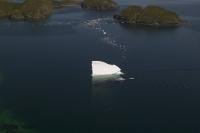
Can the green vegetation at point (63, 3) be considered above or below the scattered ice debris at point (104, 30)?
above

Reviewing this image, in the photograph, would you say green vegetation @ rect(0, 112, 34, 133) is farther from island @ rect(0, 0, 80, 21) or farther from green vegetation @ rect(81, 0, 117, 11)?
green vegetation @ rect(81, 0, 117, 11)

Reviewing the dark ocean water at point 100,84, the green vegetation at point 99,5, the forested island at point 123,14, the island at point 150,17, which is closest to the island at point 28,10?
the forested island at point 123,14

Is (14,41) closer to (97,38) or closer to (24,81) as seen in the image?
(97,38)

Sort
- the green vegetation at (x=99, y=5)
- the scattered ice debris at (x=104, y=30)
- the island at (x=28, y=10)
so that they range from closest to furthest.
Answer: the scattered ice debris at (x=104, y=30) < the island at (x=28, y=10) < the green vegetation at (x=99, y=5)

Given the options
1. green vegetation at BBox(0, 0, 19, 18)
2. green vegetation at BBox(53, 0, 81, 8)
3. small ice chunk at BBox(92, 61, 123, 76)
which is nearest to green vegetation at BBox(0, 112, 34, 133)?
small ice chunk at BBox(92, 61, 123, 76)

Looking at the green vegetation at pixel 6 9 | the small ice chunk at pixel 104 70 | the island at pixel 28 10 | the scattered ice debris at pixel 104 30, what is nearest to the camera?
the small ice chunk at pixel 104 70

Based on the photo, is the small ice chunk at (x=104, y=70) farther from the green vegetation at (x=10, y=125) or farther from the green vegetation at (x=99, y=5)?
the green vegetation at (x=99, y=5)

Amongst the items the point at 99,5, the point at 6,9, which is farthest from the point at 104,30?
the point at 99,5

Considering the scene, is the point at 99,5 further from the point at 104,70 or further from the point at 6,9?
the point at 104,70
